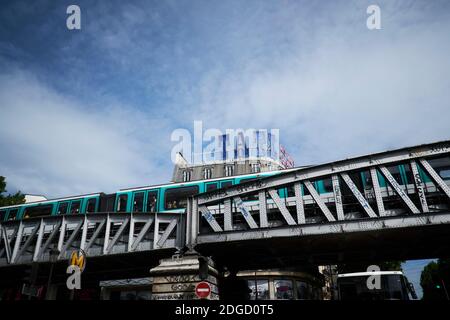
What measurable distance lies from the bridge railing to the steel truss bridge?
1.3 inches

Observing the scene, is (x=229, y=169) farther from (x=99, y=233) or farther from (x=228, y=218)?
(x=228, y=218)

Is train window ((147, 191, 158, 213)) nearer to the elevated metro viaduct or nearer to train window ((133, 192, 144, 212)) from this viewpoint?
train window ((133, 192, 144, 212))

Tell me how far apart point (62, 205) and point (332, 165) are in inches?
736

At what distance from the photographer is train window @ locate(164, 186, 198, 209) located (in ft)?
60.5

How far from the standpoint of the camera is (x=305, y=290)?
30.3m

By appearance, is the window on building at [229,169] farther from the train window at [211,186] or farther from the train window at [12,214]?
the train window at [211,186]

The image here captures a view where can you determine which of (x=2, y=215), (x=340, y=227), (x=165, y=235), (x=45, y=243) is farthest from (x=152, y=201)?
(x=2, y=215)

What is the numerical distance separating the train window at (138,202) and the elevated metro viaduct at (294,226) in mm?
2264

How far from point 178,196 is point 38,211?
1188cm

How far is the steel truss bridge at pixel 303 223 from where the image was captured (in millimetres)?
11508

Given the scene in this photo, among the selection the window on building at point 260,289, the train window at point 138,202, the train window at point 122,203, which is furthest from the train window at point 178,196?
the window on building at point 260,289

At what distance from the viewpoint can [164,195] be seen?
19016 mm

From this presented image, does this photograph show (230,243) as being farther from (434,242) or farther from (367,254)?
(434,242)
